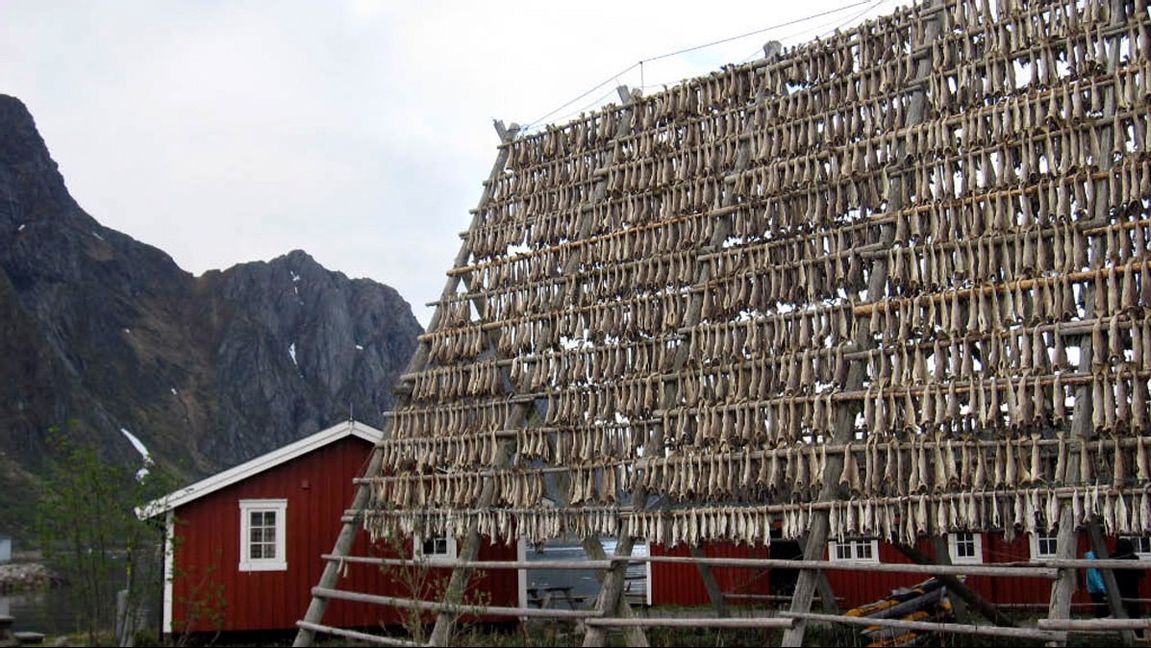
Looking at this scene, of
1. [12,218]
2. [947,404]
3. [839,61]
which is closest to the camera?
[947,404]

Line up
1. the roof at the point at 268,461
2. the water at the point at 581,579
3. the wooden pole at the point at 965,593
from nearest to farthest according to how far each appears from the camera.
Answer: the wooden pole at the point at 965,593 < the roof at the point at 268,461 < the water at the point at 581,579

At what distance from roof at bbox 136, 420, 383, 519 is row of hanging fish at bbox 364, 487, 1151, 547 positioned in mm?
4064

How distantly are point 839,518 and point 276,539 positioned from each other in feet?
40.4

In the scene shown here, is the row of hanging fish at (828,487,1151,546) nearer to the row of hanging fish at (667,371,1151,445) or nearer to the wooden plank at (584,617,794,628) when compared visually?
the row of hanging fish at (667,371,1151,445)

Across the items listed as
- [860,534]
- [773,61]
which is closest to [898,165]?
[773,61]

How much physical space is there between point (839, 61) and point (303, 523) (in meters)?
13.1

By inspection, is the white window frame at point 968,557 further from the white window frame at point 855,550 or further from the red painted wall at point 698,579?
the red painted wall at point 698,579

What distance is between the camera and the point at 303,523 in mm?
24094

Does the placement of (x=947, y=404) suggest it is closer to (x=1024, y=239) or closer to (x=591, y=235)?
(x=1024, y=239)

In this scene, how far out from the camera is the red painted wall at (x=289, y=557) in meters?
23.2

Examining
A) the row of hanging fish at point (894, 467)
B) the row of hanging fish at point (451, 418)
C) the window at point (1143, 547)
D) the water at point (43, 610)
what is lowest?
the water at point (43, 610)

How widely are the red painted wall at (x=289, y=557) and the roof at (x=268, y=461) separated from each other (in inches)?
6.9

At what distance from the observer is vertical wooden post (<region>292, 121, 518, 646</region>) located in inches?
834

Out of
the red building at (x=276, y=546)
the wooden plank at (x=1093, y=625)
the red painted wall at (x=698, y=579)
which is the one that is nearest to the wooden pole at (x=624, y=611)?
the red building at (x=276, y=546)
